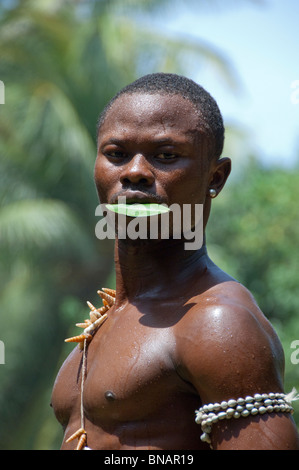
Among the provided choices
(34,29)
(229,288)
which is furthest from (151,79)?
(34,29)

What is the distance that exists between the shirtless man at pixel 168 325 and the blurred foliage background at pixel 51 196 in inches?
376

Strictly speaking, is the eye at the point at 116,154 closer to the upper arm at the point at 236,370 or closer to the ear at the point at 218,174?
the ear at the point at 218,174

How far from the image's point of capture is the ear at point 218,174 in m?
3.08

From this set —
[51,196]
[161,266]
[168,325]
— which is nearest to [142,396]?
[168,325]

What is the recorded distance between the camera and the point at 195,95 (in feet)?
9.98

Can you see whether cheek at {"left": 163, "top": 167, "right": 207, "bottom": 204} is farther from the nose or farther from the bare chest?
the bare chest

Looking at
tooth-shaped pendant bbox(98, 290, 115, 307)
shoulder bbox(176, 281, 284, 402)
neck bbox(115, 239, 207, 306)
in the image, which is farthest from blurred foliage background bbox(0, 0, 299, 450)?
shoulder bbox(176, 281, 284, 402)

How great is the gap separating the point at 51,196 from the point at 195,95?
1075 centimetres

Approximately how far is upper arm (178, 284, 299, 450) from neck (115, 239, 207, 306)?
1.24ft

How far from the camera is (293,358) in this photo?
12.2 metres

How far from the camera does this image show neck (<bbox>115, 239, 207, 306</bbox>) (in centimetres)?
301

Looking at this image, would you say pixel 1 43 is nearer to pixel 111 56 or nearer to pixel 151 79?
pixel 111 56

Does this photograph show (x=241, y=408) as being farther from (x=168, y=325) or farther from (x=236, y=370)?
(x=168, y=325)

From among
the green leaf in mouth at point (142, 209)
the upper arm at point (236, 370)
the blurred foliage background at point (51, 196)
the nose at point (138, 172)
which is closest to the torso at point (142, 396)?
the upper arm at point (236, 370)
